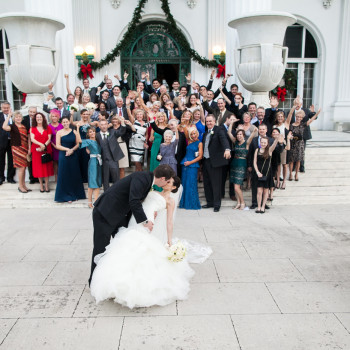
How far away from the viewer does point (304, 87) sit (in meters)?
16.2

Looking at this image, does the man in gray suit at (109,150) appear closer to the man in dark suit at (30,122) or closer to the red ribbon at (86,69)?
the man in dark suit at (30,122)

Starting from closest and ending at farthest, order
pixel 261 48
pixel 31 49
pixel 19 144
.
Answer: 1. pixel 19 144
2. pixel 261 48
3. pixel 31 49

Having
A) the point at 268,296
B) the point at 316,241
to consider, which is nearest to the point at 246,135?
the point at 316,241

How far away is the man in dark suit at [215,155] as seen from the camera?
798 cm

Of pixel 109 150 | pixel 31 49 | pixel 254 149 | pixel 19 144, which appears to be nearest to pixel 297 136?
pixel 254 149

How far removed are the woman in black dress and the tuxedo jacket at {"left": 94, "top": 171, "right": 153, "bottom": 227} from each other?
397 cm

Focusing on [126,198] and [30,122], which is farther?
[30,122]

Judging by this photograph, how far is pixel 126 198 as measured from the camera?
14.4ft

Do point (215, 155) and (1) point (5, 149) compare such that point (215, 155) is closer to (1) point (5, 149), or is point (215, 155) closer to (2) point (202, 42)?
(1) point (5, 149)

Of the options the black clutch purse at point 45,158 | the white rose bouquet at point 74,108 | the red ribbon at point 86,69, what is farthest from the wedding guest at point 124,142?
the red ribbon at point 86,69

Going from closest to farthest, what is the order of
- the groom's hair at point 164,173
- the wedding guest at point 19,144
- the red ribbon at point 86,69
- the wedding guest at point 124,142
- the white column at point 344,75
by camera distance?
the groom's hair at point 164,173 < the wedding guest at point 124,142 < the wedding guest at point 19,144 < the red ribbon at point 86,69 < the white column at point 344,75

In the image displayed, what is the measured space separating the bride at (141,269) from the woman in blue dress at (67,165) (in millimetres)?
4152

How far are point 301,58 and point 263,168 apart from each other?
32.3 feet

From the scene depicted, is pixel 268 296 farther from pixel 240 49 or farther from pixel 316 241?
pixel 240 49
